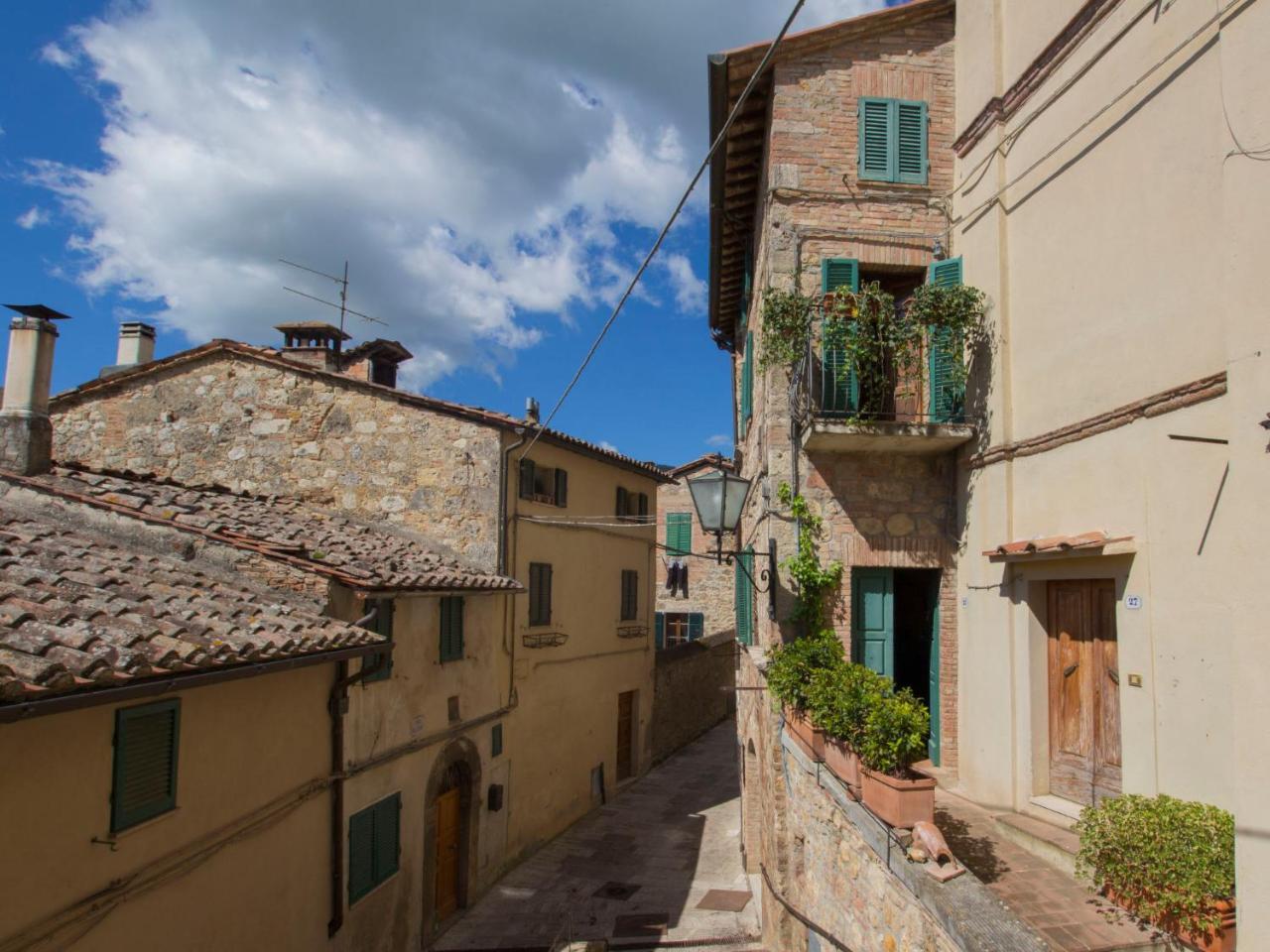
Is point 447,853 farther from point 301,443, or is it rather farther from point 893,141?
point 893,141

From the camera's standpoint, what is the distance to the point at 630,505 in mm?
20984

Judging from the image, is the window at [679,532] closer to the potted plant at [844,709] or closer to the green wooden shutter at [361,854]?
the green wooden shutter at [361,854]

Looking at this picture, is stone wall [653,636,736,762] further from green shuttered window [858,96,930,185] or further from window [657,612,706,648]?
green shuttered window [858,96,930,185]

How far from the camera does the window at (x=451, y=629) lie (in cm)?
1214

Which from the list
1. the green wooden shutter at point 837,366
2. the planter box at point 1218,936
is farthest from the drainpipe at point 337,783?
the planter box at point 1218,936

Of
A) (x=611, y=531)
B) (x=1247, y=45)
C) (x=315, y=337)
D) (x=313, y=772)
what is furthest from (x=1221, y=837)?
(x=315, y=337)

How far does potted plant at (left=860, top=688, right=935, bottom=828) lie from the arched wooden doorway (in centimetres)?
739

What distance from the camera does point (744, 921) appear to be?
12.2 m

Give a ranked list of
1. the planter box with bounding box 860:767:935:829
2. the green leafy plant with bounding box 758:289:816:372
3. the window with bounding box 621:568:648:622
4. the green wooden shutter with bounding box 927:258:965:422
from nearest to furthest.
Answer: the planter box with bounding box 860:767:935:829 < the green wooden shutter with bounding box 927:258:965:422 < the green leafy plant with bounding box 758:289:816:372 < the window with bounding box 621:568:648:622

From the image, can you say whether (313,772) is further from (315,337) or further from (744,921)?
(315,337)

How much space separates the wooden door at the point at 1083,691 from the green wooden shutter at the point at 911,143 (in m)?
5.10

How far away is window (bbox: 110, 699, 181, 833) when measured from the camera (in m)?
5.79

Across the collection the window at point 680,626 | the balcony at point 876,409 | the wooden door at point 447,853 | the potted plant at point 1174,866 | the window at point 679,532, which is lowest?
the wooden door at point 447,853

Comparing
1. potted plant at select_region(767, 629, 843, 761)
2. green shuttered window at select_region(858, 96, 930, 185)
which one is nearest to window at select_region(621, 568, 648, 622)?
potted plant at select_region(767, 629, 843, 761)
